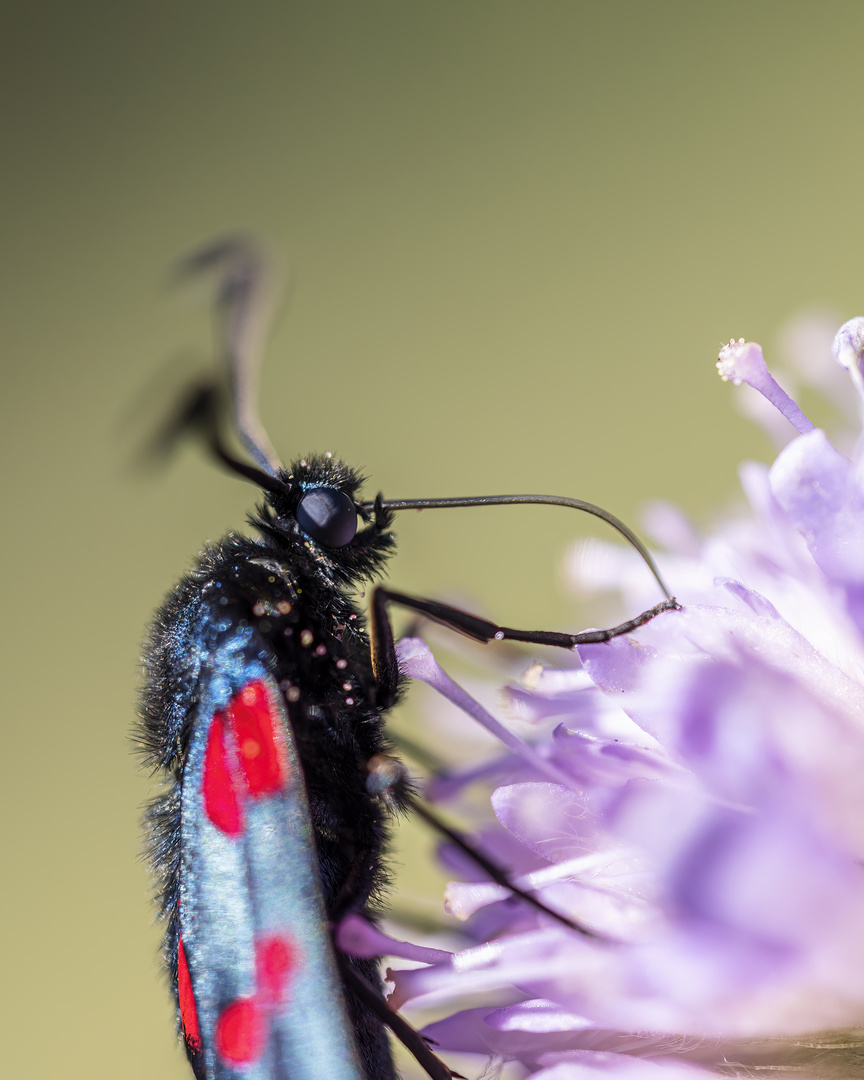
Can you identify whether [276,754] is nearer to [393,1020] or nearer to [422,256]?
[393,1020]

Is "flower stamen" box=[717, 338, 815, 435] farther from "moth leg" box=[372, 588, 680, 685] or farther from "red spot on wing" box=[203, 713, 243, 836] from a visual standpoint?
"red spot on wing" box=[203, 713, 243, 836]

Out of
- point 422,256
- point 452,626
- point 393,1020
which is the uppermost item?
point 422,256

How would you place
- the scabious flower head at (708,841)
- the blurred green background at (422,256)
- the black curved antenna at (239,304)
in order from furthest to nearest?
1. the blurred green background at (422,256)
2. the black curved antenna at (239,304)
3. the scabious flower head at (708,841)

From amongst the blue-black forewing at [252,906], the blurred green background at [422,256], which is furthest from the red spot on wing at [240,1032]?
the blurred green background at [422,256]

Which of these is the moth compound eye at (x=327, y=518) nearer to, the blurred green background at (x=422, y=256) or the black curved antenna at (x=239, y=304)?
the black curved antenna at (x=239, y=304)

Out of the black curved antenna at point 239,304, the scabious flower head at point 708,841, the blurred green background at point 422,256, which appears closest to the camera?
the scabious flower head at point 708,841

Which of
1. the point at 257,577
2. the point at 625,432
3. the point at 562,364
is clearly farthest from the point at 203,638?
the point at 562,364

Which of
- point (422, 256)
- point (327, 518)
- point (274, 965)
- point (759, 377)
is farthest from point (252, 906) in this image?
point (422, 256)
